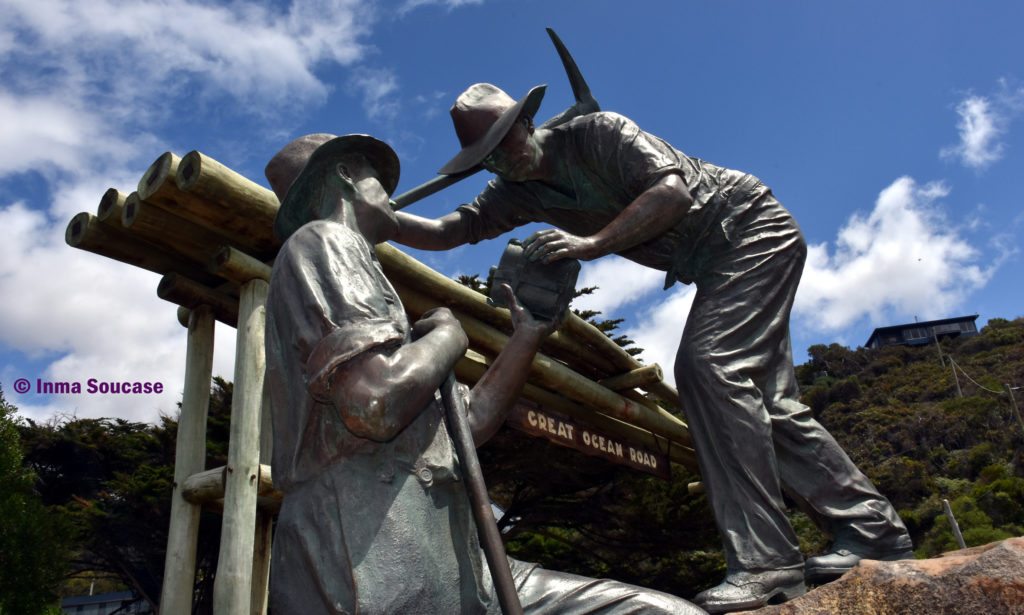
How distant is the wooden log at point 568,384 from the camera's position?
7129mm

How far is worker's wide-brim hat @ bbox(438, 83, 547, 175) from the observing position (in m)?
3.07

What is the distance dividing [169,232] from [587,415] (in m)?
4.84

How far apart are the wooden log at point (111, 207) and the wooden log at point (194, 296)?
69 centimetres

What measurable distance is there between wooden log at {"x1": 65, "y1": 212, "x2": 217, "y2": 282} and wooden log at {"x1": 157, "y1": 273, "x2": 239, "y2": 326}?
0.10 m

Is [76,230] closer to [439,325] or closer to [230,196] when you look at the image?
[230,196]

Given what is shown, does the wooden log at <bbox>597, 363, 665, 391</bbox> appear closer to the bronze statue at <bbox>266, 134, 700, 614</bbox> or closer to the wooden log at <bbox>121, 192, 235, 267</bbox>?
the wooden log at <bbox>121, 192, 235, 267</bbox>

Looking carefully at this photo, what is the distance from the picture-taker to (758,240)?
3082mm

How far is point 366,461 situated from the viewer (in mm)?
1954

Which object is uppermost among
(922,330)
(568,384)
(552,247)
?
(922,330)

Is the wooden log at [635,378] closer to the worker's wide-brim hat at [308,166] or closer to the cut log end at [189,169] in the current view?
the cut log end at [189,169]

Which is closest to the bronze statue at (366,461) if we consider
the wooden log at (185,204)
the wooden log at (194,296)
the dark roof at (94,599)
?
the wooden log at (185,204)

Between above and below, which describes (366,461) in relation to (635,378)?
below

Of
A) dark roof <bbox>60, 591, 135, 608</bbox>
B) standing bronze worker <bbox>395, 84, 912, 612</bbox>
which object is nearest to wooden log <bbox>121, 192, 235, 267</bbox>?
standing bronze worker <bbox>395, 84, 912, 612</bbox>

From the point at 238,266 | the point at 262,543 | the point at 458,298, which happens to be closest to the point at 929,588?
the point at 238,266
